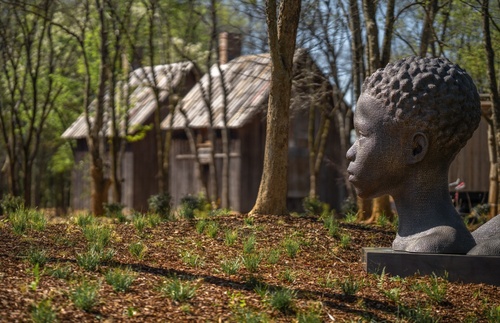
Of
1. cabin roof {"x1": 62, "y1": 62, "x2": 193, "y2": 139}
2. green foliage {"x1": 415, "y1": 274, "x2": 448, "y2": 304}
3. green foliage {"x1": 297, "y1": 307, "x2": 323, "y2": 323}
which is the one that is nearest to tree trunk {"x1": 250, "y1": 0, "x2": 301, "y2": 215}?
green foliage {"x1": 415, "y1": 274, "x2": 448, "y2": 304}

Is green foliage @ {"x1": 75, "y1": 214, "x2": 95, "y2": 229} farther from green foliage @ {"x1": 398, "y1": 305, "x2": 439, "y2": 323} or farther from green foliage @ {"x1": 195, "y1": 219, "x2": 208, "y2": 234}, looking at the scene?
green foliage @ {"x1": 398, "y1": 305, "x2": 439, "y2": 323}

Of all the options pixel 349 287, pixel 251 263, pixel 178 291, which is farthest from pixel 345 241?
pixel 178 291

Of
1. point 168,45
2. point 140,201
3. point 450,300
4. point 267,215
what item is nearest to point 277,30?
point 267,215

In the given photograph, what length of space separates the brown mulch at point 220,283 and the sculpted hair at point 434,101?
62.4 inches

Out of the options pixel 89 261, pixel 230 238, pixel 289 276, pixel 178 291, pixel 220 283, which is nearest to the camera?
pixel 178 291

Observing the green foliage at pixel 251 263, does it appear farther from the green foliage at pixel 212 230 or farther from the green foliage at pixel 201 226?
the green foliage at pixel 201 226

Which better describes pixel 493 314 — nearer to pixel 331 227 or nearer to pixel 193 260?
pixel 193 260

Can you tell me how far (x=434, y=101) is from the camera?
9453mm

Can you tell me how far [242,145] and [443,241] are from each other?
2177 centimetres

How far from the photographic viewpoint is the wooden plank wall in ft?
88.9

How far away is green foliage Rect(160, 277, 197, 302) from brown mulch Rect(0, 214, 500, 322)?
57 mm

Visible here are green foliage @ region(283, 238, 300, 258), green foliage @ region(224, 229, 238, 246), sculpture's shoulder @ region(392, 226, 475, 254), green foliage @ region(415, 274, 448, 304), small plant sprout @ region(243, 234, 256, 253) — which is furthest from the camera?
green foliage @ region(224, 229, 238, 246)

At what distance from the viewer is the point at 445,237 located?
30.7 feet

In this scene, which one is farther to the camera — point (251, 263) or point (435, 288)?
point (251, 263)
